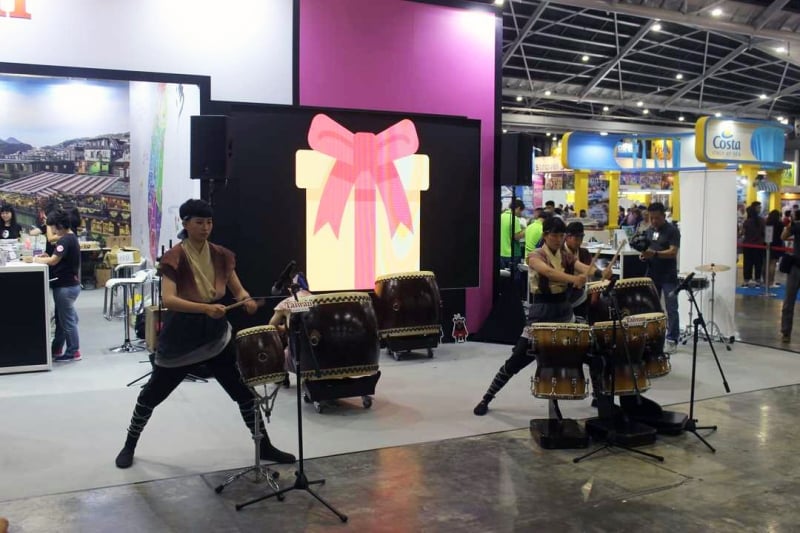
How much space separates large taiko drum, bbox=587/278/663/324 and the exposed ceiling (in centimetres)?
869

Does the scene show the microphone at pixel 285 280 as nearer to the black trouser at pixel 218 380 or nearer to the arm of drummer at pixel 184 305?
the arm of drummer at pixel 184 305

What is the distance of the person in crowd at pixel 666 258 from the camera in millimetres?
8336

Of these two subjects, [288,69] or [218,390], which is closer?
[218,390]

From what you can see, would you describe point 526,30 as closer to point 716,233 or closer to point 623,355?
point 716,233

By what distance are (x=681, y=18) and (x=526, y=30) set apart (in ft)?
13.0

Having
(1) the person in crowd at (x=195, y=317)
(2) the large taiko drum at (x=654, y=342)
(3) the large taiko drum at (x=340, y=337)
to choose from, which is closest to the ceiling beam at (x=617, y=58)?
(2) the large taiko drum at (x=654, y=342)

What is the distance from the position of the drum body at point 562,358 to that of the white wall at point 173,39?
13.8 feet

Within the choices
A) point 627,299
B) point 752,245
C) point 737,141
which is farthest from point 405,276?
point 752,245

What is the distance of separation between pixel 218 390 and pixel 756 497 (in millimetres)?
4310

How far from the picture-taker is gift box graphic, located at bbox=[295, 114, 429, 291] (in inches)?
302

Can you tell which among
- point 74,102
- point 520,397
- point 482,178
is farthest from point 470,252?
point 74,102

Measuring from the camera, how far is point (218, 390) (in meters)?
6.58

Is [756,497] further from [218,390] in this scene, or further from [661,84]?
[661,84]

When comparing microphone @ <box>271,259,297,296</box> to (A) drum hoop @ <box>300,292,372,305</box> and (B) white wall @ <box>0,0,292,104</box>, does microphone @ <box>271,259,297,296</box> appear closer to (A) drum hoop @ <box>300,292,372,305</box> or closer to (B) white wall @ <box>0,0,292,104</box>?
(A) drum hoop @ <box>300,292,372,305</box>
